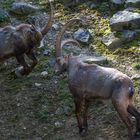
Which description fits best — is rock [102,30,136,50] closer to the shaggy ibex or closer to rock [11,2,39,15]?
the shaggy ibex

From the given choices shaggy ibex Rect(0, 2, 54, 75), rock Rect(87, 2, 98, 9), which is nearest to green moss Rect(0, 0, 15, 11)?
rock Rect(87, 2, 98, 9)

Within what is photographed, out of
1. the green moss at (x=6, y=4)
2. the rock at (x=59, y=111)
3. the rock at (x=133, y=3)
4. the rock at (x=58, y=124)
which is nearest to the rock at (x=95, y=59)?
the rock at (x=59, y=111)

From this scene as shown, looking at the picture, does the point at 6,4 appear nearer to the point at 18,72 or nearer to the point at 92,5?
the point at 92,5

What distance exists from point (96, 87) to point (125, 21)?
11.9 feet

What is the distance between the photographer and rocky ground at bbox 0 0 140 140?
9141 mm

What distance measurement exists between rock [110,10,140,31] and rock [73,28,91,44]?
64 cm

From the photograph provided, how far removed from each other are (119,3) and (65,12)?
4.91 ft

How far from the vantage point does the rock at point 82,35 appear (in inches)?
465

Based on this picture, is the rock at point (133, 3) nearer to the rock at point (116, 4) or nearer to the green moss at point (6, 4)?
the rock at point (116, 4)

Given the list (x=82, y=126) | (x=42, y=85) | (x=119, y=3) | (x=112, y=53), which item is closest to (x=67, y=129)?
(x=82, y=126)

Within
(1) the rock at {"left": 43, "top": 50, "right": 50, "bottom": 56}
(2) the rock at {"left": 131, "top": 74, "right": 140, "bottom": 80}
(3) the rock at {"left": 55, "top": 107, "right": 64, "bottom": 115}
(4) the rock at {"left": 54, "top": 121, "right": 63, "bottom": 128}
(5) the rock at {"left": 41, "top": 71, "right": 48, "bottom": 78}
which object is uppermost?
(2) the rock at {"left": 131, "top": 74, "right": 140, "bottom": 80}

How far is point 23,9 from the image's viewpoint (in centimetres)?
1315

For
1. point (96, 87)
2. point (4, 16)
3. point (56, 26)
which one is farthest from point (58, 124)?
point (4, 16)

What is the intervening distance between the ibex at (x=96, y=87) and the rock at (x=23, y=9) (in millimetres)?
4334
